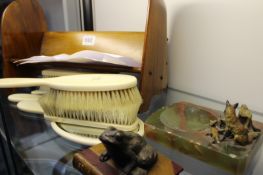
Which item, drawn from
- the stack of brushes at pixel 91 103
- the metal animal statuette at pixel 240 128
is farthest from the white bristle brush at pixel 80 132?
the metal animal statuette at pixel 240 128

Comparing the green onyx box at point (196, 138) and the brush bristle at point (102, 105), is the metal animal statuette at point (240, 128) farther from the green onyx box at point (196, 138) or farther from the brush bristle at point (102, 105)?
the brush bristle at point (102, 105)

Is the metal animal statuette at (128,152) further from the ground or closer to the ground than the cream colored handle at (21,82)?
closer to the ground

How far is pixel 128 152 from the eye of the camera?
8.6 inches

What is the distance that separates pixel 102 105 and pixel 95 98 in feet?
0.04

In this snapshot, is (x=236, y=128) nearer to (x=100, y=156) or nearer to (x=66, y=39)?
(x=100, y=156)

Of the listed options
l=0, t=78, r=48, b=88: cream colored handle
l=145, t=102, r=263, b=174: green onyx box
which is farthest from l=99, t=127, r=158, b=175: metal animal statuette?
l=0, t=78, r=48, b=88: cream colored handle

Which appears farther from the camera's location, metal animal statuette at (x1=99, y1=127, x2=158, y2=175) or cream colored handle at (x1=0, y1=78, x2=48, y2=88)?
cream colored handle at (x1=0, y1=78, x2=48, y2=88)

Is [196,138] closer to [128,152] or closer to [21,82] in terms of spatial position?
[128,152]

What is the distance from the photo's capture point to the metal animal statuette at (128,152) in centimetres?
21

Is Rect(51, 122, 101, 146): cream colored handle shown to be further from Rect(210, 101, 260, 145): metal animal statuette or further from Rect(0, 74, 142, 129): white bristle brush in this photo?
Rect(210, 101, 260, 145): metal animal statuette

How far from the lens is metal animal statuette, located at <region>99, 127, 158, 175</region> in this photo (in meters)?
0.21

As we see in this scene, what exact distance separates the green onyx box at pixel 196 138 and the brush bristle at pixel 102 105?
33 mm

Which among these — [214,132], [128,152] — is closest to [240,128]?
[214,132]

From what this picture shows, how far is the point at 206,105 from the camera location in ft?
1.30
